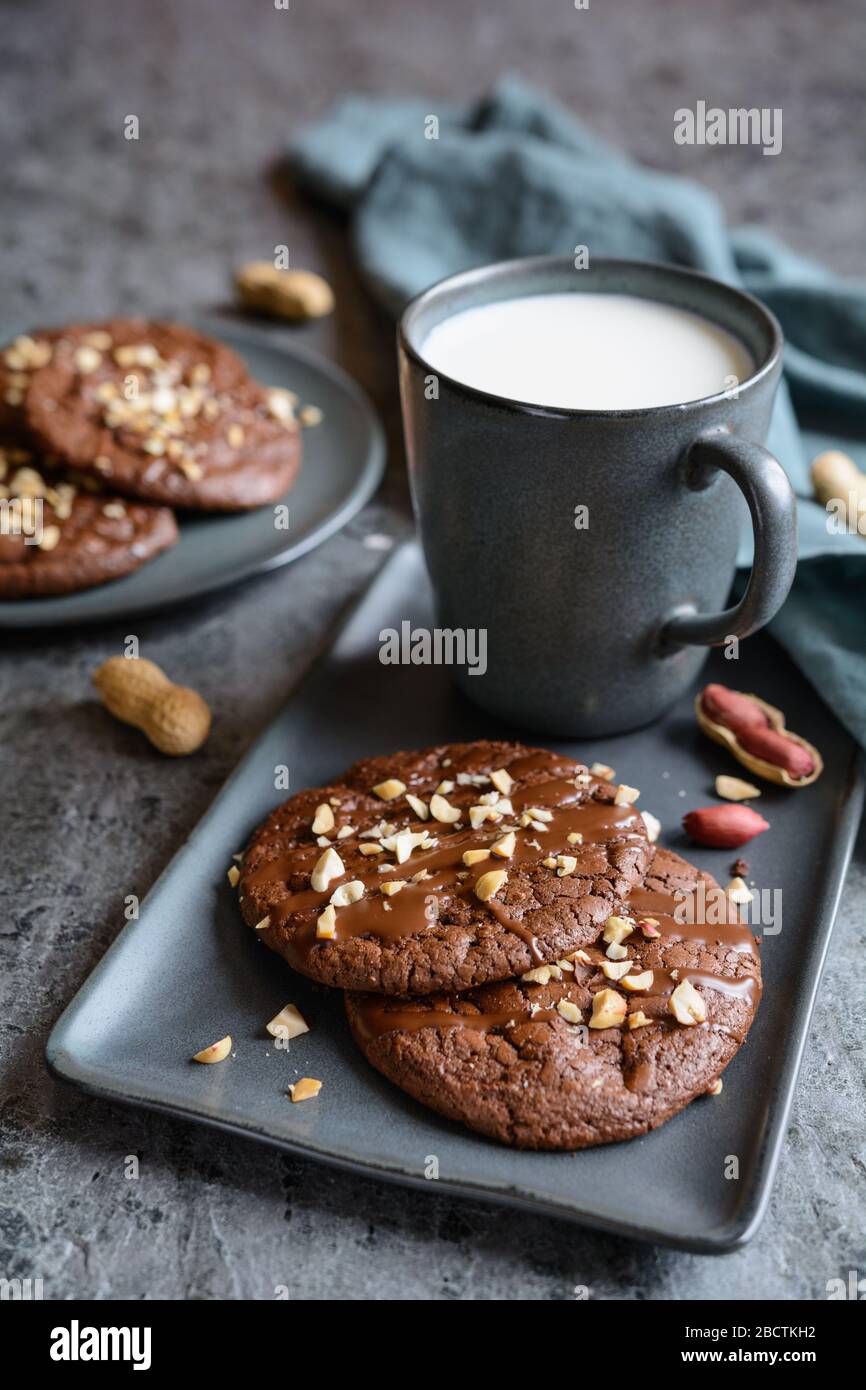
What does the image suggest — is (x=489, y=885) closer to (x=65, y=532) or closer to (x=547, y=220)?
(x=65, y=532)

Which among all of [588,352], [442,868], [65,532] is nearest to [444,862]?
[442,868]

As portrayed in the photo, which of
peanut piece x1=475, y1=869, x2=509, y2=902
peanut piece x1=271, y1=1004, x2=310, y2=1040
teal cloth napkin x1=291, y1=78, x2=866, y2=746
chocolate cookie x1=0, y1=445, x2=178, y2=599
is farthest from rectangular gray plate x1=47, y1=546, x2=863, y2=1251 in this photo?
teal cloth napkin x1=291, y1=78, x2=866, y2=746

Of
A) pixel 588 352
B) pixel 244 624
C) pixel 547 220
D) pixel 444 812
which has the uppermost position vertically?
pixel 588 352

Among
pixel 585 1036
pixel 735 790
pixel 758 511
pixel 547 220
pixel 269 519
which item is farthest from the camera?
pixel 547 220

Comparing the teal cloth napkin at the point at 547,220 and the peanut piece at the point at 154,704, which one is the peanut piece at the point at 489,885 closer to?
the peanut piece at the point at 154,704

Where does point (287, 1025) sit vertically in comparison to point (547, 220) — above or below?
below

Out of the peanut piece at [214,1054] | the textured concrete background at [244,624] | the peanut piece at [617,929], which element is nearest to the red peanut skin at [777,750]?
the textured concrete background at [244,624]
